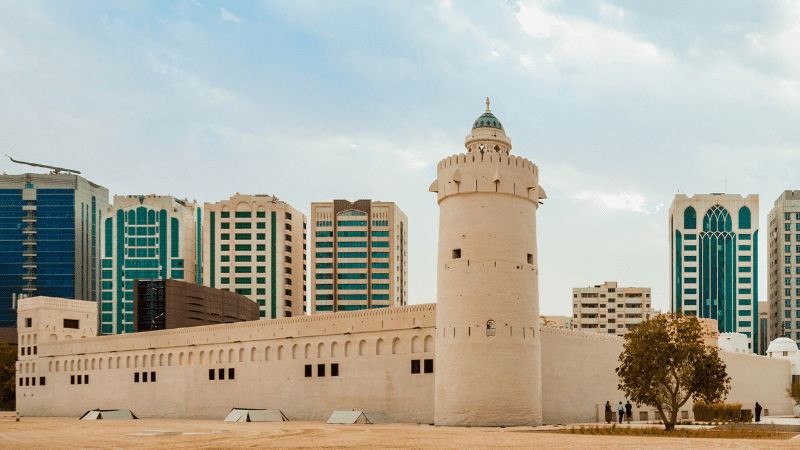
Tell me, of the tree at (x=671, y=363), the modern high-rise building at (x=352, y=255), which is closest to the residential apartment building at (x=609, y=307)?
the modern high-rise building at (x=352, y=255)

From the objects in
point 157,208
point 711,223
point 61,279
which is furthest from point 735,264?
point 61,279

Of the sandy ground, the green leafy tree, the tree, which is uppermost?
the tree

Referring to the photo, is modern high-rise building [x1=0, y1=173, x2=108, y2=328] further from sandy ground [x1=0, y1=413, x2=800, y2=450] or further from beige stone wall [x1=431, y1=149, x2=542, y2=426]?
beige stone wall [x1=431, y1=149, x2=542, y2=426]

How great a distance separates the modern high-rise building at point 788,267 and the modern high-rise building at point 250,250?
84.9 metres

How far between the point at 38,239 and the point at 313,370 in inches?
4391

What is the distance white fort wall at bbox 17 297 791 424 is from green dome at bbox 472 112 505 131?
1203 centimetres

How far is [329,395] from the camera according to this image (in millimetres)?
46625

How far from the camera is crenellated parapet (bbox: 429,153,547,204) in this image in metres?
39.9

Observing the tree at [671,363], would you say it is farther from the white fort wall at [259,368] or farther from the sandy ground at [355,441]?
the white fort wall at [259,368]

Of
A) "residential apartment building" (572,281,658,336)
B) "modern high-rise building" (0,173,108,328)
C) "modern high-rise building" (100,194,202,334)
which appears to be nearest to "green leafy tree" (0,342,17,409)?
"modern high-rise building" (100,194,202,334)

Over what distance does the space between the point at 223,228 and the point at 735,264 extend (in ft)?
276

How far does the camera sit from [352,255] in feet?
430

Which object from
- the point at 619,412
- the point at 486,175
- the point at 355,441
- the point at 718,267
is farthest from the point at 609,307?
the point at 355,441

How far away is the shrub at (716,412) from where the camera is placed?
42.9m
